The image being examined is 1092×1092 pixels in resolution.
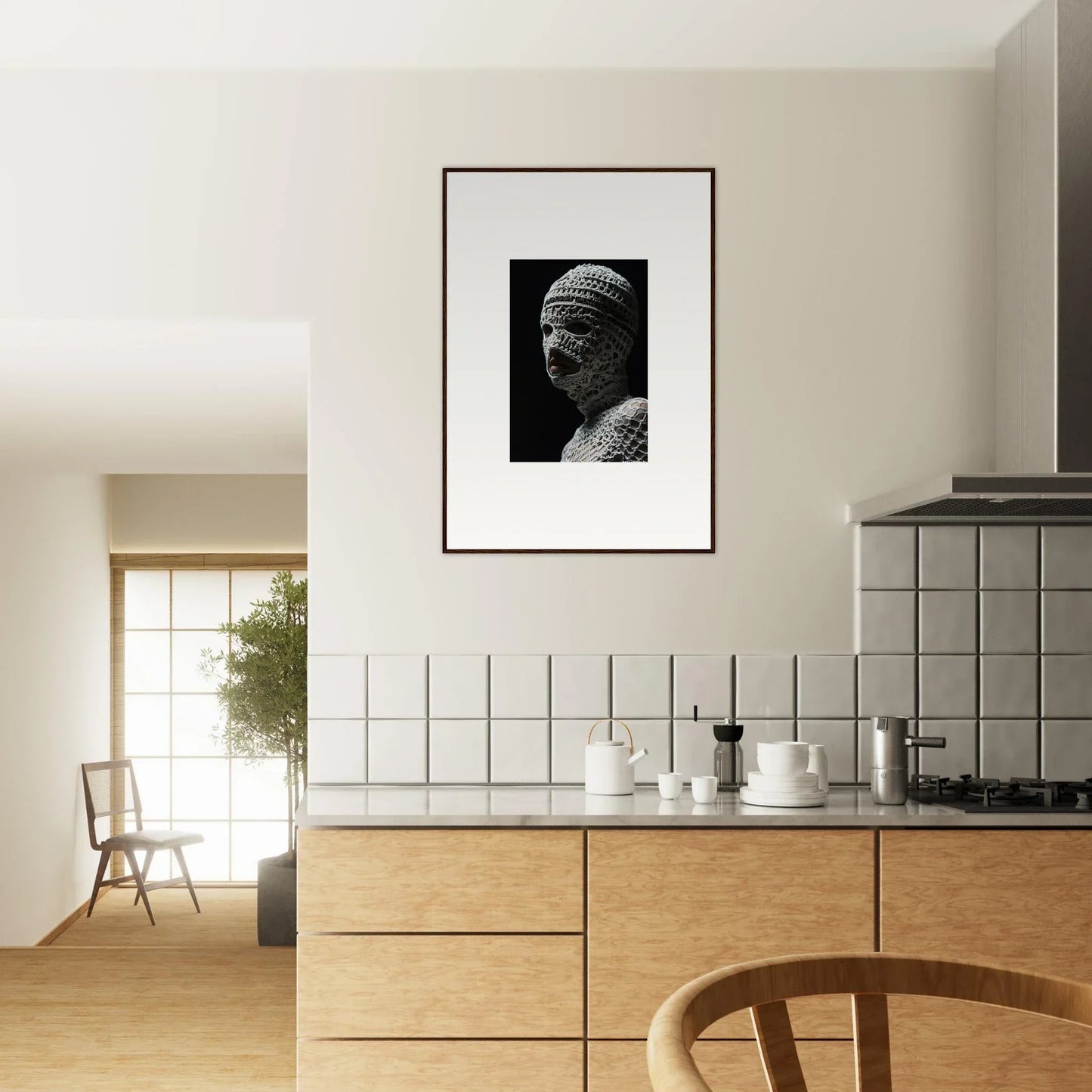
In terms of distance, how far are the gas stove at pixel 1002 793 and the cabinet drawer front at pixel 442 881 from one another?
85 centimetres

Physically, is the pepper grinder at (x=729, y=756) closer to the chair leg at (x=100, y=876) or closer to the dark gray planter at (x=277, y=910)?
the dark gray planter at (x=277, y=910)

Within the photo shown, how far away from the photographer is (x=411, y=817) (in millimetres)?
2186

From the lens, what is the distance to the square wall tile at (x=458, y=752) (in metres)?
2.64

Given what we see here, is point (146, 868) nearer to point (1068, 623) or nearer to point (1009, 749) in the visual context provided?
point (1009, 749)

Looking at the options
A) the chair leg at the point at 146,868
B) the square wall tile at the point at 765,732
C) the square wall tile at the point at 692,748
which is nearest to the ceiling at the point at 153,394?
the square wall tile at the point at 692,748

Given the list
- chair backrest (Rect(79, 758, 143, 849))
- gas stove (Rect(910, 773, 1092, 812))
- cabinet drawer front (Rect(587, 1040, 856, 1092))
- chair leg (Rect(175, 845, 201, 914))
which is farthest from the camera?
chair leg (Rect(175, 845, 201, 914))

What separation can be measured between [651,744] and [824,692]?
1.50 ft

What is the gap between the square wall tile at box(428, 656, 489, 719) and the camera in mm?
2652

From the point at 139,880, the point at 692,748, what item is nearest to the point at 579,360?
the point at 692,748

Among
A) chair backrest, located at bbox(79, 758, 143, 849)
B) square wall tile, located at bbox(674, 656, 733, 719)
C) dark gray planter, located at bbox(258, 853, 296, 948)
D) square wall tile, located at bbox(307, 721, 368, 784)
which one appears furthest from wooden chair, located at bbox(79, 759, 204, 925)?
square wall tile, located at bbox(674, 656, 733, 719)

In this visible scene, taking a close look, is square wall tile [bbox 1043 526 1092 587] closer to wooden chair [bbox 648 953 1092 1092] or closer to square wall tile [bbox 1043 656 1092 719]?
square wall tile [bbox 1043 656 1092 719]

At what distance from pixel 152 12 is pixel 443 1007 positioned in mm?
→ 2296

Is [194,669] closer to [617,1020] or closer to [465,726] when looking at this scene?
[465,726]

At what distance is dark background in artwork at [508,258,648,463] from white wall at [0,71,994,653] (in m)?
0.20
